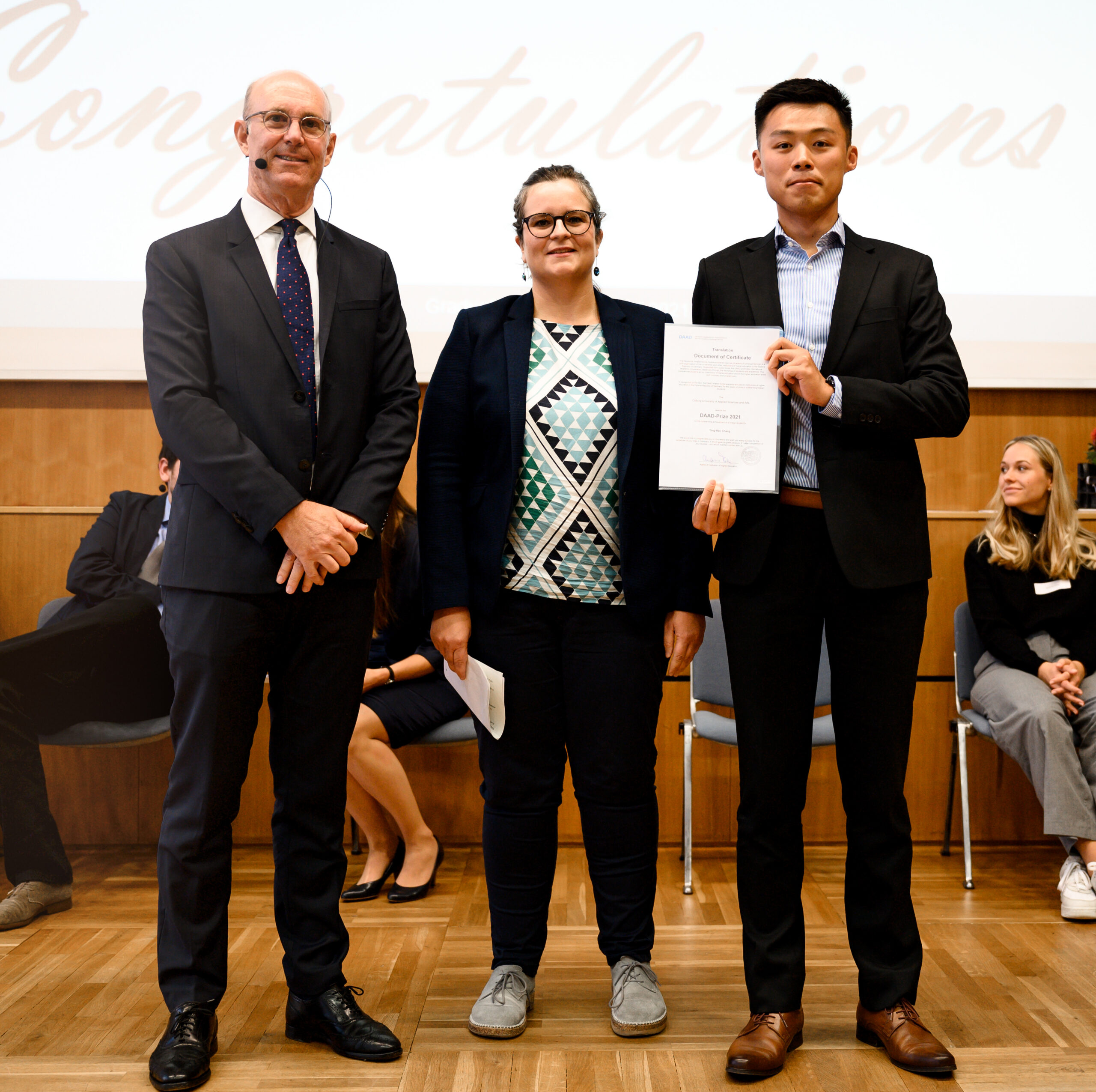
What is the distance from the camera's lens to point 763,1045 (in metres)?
1.73

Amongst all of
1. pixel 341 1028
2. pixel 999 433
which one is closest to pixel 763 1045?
pixel 341 1028

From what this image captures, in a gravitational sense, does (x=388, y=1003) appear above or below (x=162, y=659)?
below

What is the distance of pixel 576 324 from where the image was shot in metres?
1.95

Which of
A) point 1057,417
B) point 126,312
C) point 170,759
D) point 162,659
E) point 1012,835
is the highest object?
point 126,312

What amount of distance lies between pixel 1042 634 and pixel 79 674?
2.97 meters

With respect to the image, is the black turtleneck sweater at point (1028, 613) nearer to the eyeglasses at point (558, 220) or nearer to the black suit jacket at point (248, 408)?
the eyeglasses at point (558, 220)

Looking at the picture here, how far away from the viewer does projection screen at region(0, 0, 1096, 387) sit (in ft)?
10.9

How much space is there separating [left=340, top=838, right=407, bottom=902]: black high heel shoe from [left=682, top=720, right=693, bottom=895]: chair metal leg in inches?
34.1

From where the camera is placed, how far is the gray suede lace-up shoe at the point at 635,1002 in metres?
1.88

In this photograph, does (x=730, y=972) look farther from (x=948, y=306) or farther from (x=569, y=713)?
(x=948, y=306)

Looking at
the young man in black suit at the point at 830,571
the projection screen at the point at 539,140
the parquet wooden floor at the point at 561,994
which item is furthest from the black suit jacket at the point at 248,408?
the projection screen at the point at 539,140

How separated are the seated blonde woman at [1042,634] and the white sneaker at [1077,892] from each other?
23 mm

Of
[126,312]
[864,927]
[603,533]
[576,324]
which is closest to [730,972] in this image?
[864,927]

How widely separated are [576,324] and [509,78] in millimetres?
1850
